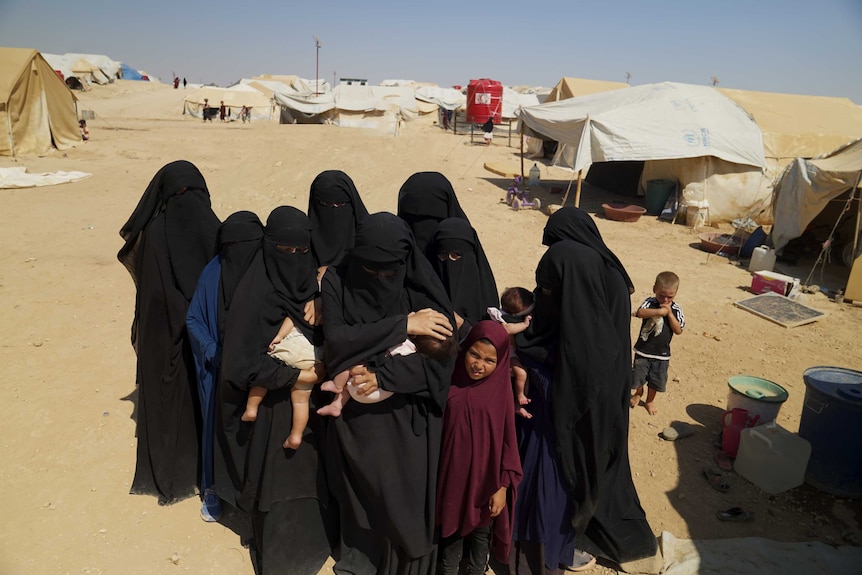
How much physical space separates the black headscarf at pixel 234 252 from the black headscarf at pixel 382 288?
532mm

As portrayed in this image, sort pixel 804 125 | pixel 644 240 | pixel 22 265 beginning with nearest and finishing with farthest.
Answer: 1. pixel 22 265
2. pixel 644 240
3. pixel 804 125

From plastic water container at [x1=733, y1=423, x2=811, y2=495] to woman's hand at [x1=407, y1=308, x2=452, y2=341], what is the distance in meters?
2.38

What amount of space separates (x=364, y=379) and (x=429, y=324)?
32 centimetres

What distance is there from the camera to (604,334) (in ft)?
6.84

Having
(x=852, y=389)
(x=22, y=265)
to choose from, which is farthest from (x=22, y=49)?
(x=852, y=389)

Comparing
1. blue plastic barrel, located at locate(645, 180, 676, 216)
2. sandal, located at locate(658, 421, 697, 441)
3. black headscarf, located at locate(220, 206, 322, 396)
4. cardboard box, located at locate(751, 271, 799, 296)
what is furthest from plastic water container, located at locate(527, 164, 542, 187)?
black headscarf, located at locate(220, 206, 322, 396)

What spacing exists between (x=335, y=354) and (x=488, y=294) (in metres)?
0.95

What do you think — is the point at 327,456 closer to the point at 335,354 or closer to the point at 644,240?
the point at 335,354

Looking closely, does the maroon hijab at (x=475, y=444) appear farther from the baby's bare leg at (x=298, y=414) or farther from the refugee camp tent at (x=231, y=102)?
the refugee camp tent at (x=231, y=102)

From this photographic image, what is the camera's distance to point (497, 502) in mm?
2139

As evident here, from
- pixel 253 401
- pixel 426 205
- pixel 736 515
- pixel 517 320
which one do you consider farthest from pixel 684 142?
pixel 253 401

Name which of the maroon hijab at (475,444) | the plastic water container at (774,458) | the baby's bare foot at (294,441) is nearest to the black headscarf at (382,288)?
the maroon hijab at (475,444)

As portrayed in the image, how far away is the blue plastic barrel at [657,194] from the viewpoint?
35.7 feet

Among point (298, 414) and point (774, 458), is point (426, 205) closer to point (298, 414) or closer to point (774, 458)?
point (298, 414)
